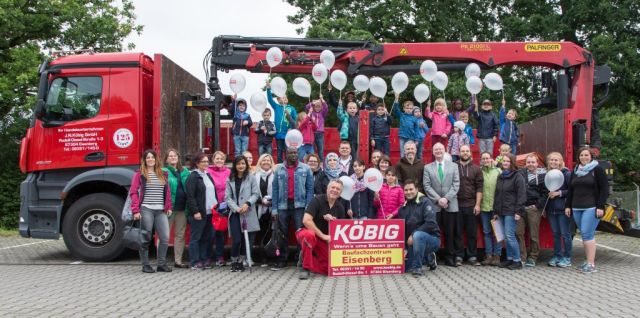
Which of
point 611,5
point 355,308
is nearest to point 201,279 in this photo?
point 355,308

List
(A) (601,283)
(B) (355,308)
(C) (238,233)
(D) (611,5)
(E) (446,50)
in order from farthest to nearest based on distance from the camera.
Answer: (D) (611,5), (E) (446,50), (C) (238,233), (A) (601,283), (B) (355,308)

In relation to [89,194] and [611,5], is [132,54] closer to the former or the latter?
[89,194]

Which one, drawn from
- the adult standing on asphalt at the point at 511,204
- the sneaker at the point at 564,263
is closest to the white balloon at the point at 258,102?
the adult standing on asphalt at the point at 511,204

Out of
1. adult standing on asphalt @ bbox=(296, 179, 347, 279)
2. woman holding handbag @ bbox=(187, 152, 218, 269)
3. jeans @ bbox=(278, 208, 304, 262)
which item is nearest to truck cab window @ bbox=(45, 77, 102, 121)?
woman holding handbag @ bbox=(187, 152, 218, 269)

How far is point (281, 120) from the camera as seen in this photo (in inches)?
366

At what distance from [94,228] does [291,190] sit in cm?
312

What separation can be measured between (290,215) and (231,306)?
2.63 m

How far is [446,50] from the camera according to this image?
31.5ft

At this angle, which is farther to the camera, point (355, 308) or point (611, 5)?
point (611, 5)

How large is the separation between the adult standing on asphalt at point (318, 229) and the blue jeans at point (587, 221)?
3326mm

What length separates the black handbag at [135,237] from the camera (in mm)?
7574

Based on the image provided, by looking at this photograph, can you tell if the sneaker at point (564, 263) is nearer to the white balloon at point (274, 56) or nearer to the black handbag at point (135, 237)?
the white balloon at point (274, 56)

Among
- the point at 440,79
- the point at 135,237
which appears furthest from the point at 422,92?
the point at 135,237

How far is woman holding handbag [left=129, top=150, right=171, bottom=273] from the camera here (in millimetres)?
7711
